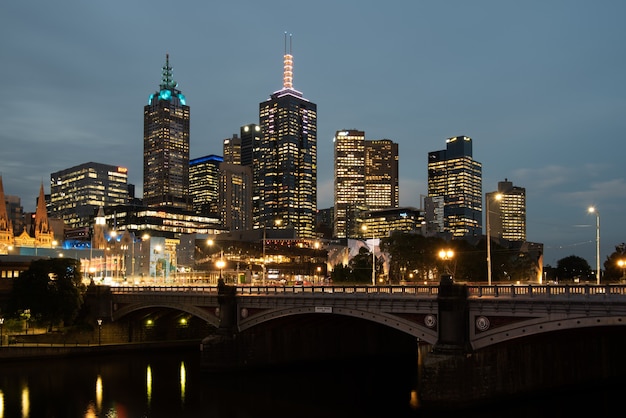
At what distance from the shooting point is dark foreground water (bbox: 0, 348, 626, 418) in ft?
167

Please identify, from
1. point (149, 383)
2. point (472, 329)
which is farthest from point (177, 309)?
point (472, 329)

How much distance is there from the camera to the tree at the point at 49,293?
85312mm

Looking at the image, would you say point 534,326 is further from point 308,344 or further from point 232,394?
point 308,344

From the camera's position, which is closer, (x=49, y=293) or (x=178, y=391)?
(x=178, y=391)

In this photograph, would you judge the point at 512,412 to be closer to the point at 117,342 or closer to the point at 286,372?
the point at 286,372

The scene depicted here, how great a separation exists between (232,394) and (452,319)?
21.0 meters

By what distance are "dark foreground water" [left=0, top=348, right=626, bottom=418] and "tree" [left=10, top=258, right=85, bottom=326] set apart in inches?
441

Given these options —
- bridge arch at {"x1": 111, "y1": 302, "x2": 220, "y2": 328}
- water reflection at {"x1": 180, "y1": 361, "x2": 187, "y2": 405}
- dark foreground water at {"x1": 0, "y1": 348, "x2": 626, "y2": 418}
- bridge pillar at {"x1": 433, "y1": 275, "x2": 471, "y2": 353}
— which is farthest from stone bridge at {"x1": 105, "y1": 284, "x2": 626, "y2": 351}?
water reflection at {"x1": 180, "y1": 361, "x2": 187, "y2": 405}

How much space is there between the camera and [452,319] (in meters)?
48.3

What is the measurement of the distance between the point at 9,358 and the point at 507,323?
55057 mm

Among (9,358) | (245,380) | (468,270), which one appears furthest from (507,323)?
(468,270)

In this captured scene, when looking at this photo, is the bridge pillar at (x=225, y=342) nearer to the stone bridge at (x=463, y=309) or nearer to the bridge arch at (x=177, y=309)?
the stone bridge at (x=463, y=309)

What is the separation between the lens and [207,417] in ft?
168

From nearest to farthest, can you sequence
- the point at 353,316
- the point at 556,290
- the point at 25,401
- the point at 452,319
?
the point at 556,290
the point at 452,319
the point at 25,401
the point at 353,316
